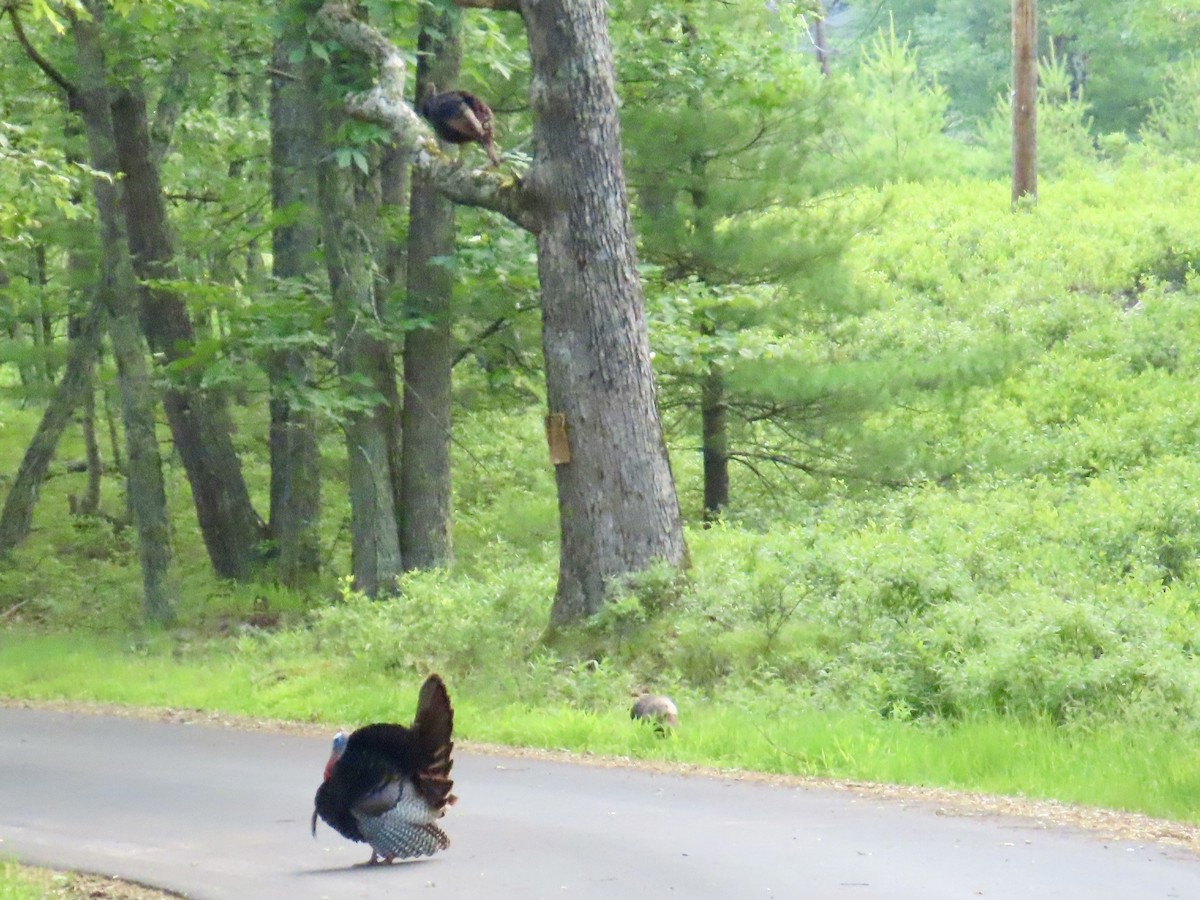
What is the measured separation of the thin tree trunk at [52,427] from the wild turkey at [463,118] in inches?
332

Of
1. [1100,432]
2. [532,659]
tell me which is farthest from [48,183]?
[1100,432]

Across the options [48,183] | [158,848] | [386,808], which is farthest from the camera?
[48,183]

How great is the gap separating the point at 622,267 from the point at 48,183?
5.23 meters

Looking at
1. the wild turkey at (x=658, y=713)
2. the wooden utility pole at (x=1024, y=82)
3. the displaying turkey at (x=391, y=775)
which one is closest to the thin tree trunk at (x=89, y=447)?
the wild turkey at (x=658, y=713)

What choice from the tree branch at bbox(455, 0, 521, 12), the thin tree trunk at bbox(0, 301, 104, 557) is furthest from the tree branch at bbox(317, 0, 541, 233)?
the thin tree trunk at bbox(0, 301, 104, 557)

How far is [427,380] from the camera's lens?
16.8 m

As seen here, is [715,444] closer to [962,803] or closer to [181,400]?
[181,400]

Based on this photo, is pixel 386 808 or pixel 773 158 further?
pixel 773 158

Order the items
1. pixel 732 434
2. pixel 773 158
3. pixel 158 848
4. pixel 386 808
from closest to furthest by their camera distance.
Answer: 1. pixel 386 808
2. pixel 158 848
3. pixel 773 158
4. pixel 732 434

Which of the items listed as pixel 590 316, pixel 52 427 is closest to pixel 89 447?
pixel 52 427

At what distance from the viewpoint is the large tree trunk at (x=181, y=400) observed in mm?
19531

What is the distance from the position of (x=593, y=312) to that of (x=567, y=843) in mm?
5774

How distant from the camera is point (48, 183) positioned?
44.2ft

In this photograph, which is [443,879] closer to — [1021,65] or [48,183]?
[48,183]
